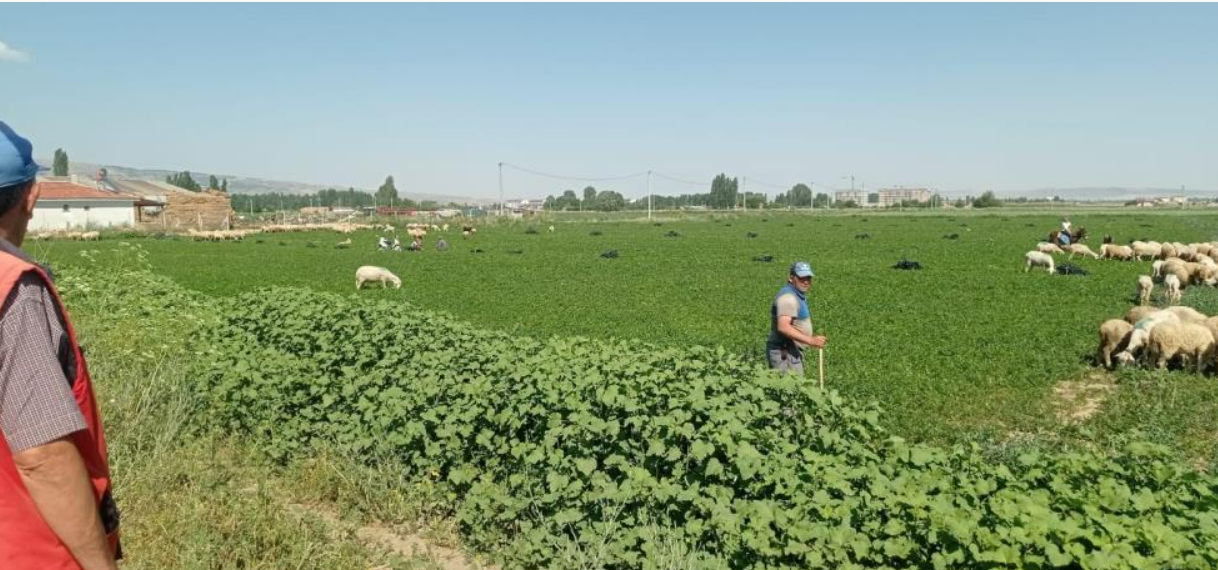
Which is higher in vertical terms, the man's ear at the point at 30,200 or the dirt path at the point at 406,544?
the man's ear at the point at 30,200

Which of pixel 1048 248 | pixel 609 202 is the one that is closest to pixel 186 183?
pixel 609 202

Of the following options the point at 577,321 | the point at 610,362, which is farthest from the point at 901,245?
the point at 610,362

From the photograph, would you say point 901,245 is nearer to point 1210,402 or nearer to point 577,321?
point 577,321

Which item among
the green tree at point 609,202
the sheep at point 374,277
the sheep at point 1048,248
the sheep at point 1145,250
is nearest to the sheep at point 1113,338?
the sheep at point 374,277

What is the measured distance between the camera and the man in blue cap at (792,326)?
8.29 metres

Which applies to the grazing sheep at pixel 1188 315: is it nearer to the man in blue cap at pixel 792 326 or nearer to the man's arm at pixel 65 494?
the man in blue cap at pixel 792 326

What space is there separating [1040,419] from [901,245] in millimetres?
30167

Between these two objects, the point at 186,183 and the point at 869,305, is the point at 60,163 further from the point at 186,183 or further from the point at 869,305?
the point at 869,305

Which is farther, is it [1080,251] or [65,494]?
[1080,251]

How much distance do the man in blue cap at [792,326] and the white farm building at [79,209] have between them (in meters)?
56.7

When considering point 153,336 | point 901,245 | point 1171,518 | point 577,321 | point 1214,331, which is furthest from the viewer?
point 901,245

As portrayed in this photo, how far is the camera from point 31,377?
2.26m

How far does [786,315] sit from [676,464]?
11.7 ft

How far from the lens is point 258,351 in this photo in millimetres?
8547
